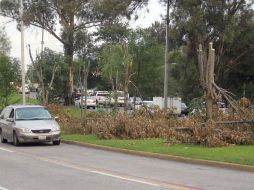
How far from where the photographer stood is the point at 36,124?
23.2 meters

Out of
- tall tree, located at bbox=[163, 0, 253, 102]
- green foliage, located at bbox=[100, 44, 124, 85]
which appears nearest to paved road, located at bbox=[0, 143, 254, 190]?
tall tree, located at bbox=[163, 0, 253, 102]

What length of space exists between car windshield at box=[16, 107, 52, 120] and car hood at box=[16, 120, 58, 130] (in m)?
0.56

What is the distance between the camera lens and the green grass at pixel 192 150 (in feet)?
53.4

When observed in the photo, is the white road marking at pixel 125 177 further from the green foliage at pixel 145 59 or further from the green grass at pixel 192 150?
the green foliage at pixel 145 59

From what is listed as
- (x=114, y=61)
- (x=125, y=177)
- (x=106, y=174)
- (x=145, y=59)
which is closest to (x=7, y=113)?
(x=106, y=174)

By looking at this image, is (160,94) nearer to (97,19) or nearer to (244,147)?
(97,19)

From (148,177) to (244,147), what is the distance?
6814 mm

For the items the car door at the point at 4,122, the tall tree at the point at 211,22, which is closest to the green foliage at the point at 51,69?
the tall tree at the point at 211,22

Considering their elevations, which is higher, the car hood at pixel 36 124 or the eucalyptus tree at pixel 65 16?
the eucalyptus tree at pixel 65 16

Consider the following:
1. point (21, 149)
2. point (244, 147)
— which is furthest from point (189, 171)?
point (21, 149)

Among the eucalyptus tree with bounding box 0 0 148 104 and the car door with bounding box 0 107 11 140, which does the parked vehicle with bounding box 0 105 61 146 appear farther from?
the eucalyptus tree with bounding box 0 0 148 104

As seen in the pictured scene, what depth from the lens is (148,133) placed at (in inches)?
956

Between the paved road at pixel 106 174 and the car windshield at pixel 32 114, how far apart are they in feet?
15.0

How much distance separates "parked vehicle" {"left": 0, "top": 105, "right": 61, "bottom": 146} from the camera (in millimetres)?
22781
